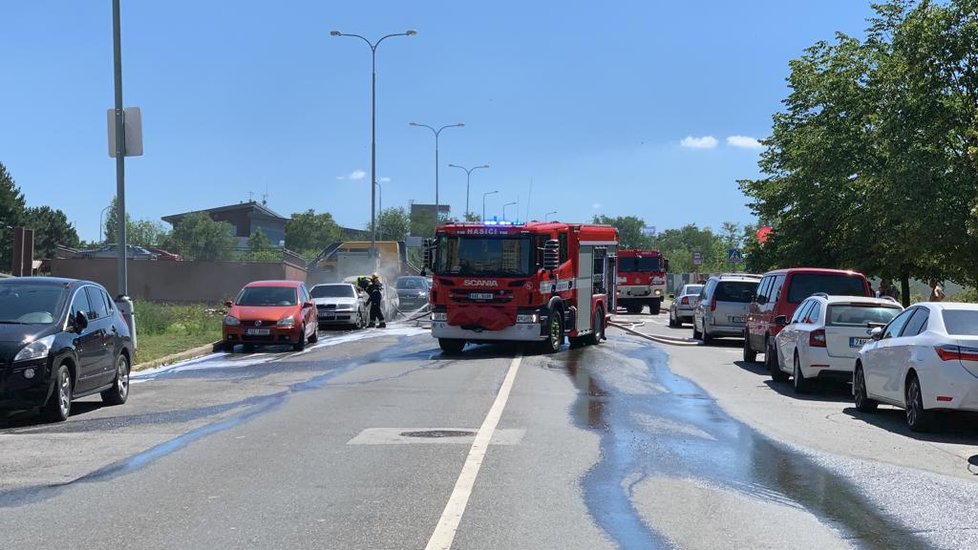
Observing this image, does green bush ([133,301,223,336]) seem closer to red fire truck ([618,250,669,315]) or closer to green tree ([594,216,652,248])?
red fire truck ([618,250,669,315])

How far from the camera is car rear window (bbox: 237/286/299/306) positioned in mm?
25031

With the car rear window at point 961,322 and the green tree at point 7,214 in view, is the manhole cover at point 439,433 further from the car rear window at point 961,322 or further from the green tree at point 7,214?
the green tree at point 7,214

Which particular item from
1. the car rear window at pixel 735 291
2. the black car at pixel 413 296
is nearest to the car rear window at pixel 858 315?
the car rear window at pixel 735 291

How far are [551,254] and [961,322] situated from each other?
10840mm

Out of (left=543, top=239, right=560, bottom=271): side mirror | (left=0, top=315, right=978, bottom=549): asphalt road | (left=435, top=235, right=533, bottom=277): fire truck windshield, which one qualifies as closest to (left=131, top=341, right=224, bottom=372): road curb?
(left=0, top=315, right=978, bottom=549): asphalt road

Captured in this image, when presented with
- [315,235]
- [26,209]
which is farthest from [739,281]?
[315,235]

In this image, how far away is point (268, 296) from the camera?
82.9 ft

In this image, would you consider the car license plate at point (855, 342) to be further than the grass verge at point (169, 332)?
No

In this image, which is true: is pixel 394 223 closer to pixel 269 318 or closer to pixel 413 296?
pixel 413 296

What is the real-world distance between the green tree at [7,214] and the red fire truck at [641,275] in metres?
37.9

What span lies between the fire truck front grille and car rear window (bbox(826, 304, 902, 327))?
25.4 ft

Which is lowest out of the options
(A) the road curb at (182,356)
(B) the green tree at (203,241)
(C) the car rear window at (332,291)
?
(A) the road curb at (182,356)

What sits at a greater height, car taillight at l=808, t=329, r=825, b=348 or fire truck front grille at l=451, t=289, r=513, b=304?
fire truck front grille at l=451, t=289, r=513, b=304

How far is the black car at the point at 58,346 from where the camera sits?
11.4 meters
